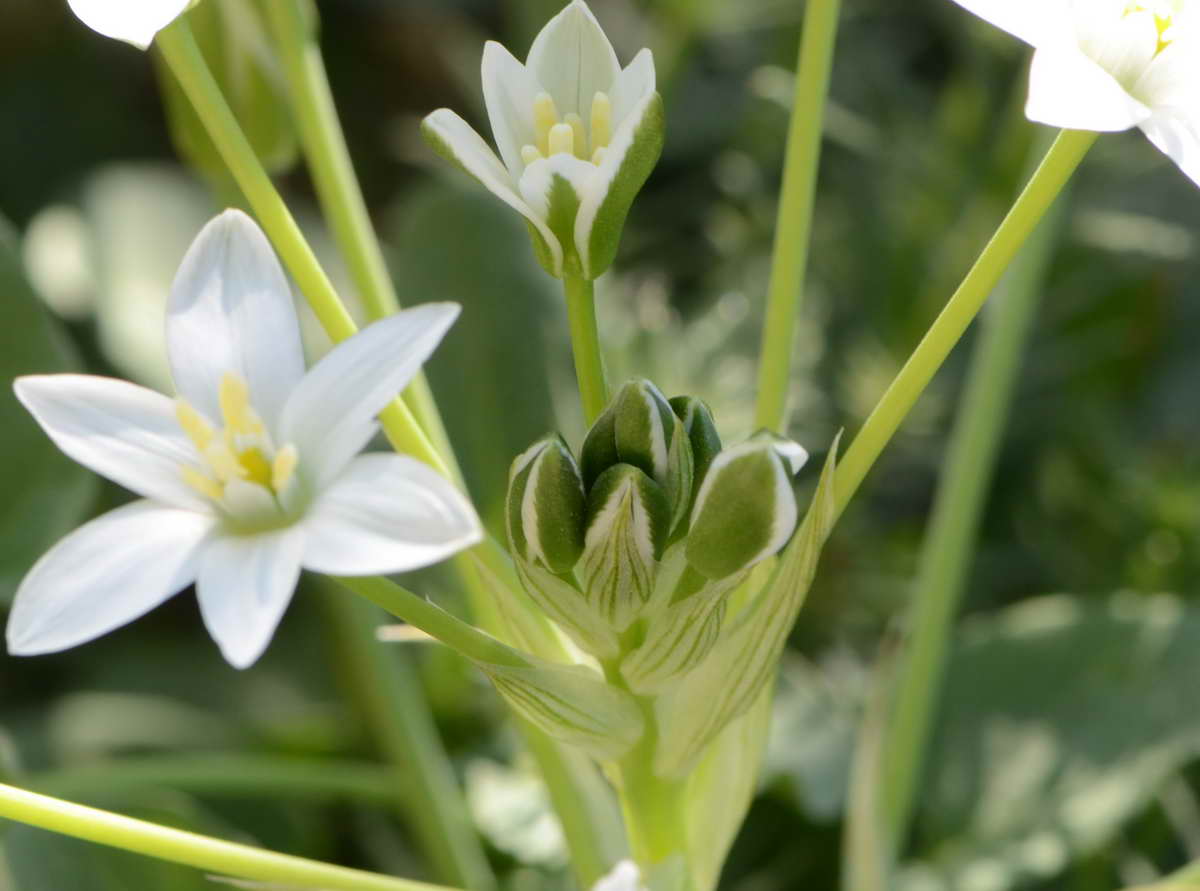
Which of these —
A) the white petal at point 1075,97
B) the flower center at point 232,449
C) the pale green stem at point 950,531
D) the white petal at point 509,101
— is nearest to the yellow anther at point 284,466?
the flower center at point 232,449

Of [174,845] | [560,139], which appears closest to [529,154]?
[560,139]

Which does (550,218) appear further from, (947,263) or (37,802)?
(947,263)

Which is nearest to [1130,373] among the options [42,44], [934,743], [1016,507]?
[1016,507]

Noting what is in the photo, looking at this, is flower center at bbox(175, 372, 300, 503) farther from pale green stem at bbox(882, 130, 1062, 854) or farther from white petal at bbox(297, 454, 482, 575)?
pale green stem at bbox(882, 130, 1062, 854)

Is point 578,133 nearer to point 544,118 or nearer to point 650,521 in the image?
point 544,118

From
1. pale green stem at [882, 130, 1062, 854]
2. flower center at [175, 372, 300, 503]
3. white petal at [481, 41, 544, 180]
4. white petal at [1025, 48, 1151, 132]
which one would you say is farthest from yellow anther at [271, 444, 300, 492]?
pale green stem at [882, 130, 1062, 854]

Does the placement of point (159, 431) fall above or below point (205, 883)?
above
